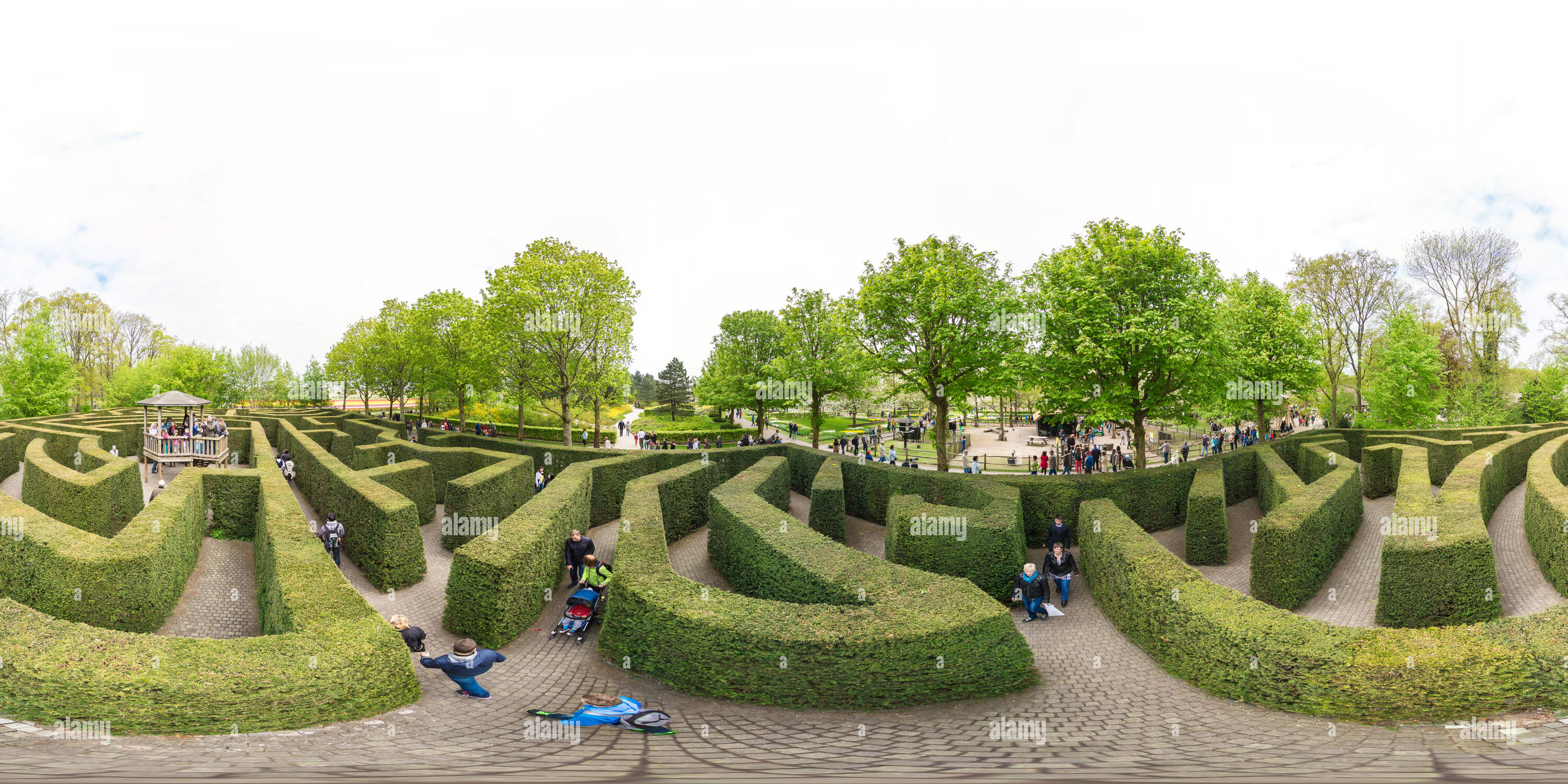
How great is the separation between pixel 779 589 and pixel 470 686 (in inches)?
197

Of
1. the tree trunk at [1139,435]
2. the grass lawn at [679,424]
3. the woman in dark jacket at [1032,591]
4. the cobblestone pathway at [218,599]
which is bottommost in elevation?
the cobblestone pathway at [218,599]

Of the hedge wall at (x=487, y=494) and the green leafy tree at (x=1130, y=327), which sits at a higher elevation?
the green leafy tree at (x=1130, y=327)

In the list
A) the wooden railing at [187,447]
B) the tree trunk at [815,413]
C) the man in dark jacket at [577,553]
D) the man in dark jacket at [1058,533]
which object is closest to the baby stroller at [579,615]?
the man in dark jacket at [577,553]

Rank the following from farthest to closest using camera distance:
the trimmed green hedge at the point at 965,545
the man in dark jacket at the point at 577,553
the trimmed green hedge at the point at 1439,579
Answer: the trimmed green hedge at the point at 965,545 < the man in dark jacket at the point at 577,553 < the trimmed green hedge at the point at 1439,579

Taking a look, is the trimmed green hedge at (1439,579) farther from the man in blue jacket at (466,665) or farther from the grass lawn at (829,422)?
the grass lawn at (829,422)

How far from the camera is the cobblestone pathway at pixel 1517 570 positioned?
10.8m

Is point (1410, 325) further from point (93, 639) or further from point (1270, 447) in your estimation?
point (93, 639)

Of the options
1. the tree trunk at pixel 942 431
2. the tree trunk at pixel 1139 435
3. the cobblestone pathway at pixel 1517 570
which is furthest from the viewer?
the tree trunk at pixel 942 431

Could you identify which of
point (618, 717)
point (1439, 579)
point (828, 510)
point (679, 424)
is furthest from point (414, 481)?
point (679, 424)

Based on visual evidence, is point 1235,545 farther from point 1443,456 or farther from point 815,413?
point 815,413

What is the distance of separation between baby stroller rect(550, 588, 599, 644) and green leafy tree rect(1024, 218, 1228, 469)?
15260 millimetres

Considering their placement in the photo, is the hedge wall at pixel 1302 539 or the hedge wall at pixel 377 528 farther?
the hedge wall at pixel 377 528

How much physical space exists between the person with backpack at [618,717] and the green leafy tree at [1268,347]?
27.1 m

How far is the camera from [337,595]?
877 cm
